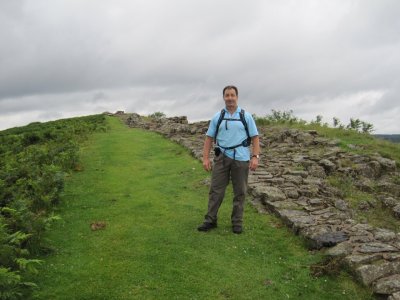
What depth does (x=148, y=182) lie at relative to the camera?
48.2ft

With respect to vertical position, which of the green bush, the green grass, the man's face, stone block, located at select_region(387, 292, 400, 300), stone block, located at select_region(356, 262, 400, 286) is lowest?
stone block, located at select_region(387, 292, 400, 300)

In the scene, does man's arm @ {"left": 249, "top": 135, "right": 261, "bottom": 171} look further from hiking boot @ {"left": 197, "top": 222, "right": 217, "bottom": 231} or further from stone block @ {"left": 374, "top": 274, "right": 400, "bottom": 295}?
stone block @ {"left": 374, "top": 274, "right": 400, "bottom": 295}

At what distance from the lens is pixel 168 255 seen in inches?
322

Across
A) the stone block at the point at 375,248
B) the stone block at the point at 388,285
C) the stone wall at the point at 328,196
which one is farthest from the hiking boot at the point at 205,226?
the stone block at the point at 388,285

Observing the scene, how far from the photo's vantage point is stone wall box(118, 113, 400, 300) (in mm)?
7297

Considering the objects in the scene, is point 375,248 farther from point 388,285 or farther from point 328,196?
point 328,196

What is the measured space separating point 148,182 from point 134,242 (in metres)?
5.93

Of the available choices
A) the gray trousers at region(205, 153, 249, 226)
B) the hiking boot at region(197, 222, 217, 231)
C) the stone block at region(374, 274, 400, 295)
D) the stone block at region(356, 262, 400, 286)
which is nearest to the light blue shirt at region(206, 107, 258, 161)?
the gray trousers at region(205, 153, 249, 226)

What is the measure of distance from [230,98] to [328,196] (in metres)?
5.41

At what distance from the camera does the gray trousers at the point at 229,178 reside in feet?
29.2

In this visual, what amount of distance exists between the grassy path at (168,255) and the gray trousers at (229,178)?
596 millimetres

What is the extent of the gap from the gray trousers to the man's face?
1.10 meters

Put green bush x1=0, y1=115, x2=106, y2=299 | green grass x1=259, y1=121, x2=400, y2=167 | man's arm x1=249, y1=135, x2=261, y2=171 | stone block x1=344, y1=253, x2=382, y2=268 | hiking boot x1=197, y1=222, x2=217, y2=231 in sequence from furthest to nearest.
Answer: green grass x1=259, y1=121, x2=400, y2=167
hiking boot x1=197, y1=222, x2=217, y2=231
man's arm x1=249, y1=135, x2=261, y2=171
stone block x1=344, y1=253, x2=382, y2=268
green bush x1=0, y1=115, x2=106, y2=299

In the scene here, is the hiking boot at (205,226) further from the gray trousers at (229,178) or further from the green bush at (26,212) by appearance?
the green bush at (26,212)
